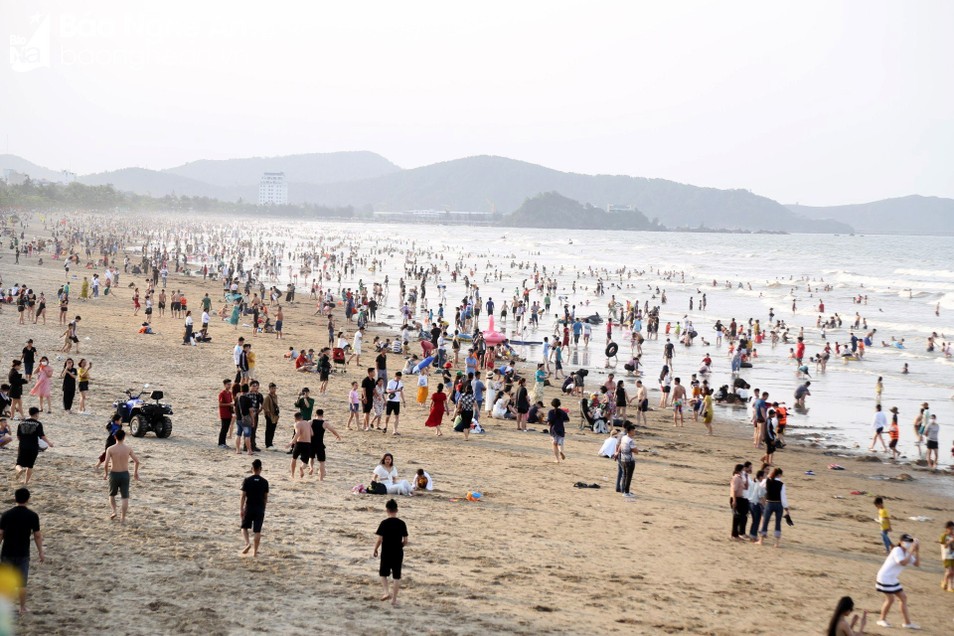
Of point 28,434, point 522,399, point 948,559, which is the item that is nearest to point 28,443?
point 28,434

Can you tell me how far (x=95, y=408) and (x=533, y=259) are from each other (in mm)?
92133

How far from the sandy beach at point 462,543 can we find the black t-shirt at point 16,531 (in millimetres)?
565

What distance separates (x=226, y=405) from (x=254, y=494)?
17.9ft

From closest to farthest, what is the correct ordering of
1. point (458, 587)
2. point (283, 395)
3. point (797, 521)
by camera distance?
point (458, 587) → point (797, 521) → point (283, 395)

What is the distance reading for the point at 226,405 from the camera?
1462 cm

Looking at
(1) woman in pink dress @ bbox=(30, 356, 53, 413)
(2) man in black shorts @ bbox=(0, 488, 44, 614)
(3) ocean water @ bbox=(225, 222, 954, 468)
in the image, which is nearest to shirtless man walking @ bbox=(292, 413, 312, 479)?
(2) man in black shorts @ bbox=(0, 488, 44, 614)

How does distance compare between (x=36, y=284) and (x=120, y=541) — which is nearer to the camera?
(x=120, y=541)

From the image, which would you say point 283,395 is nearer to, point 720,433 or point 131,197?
point 720,433

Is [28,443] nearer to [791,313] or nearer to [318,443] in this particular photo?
[318,443]

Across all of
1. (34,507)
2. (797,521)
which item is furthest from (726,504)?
(34,507)

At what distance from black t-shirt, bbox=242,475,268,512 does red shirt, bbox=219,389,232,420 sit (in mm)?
5291

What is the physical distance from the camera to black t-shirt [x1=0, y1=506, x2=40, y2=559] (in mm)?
7664

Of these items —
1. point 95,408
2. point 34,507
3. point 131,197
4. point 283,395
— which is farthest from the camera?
point 131,197

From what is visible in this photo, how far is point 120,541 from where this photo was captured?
972 cm
